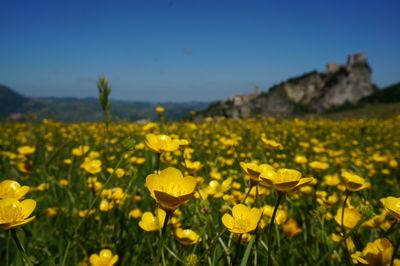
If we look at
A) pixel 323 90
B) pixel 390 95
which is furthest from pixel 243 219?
pixel 323 90

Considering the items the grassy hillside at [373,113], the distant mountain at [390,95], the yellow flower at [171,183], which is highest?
the distant mountain at [390,95]

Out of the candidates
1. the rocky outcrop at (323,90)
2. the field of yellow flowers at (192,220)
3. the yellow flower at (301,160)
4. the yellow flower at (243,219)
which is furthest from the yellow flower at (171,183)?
the rocky outcrop at (323,90)

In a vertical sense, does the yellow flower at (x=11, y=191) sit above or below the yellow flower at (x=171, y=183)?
below

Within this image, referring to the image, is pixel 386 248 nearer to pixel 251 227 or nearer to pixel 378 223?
pixel 378 223

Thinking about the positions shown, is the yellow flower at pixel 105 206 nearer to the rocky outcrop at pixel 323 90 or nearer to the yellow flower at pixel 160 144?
the yellow flower at pixel 160 144

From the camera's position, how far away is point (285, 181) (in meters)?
0.89

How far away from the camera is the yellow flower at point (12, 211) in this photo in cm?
77

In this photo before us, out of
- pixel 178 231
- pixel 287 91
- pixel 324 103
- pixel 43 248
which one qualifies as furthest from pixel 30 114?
pixel 287 91

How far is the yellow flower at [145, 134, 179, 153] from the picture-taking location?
1.18 meters

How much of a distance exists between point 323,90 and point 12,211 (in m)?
67.9

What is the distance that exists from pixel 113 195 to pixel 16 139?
220 inches

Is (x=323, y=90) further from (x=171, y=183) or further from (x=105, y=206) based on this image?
(x=171, y=183)

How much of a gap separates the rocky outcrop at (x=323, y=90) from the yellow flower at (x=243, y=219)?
46.7m

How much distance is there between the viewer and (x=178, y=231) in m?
1.36
